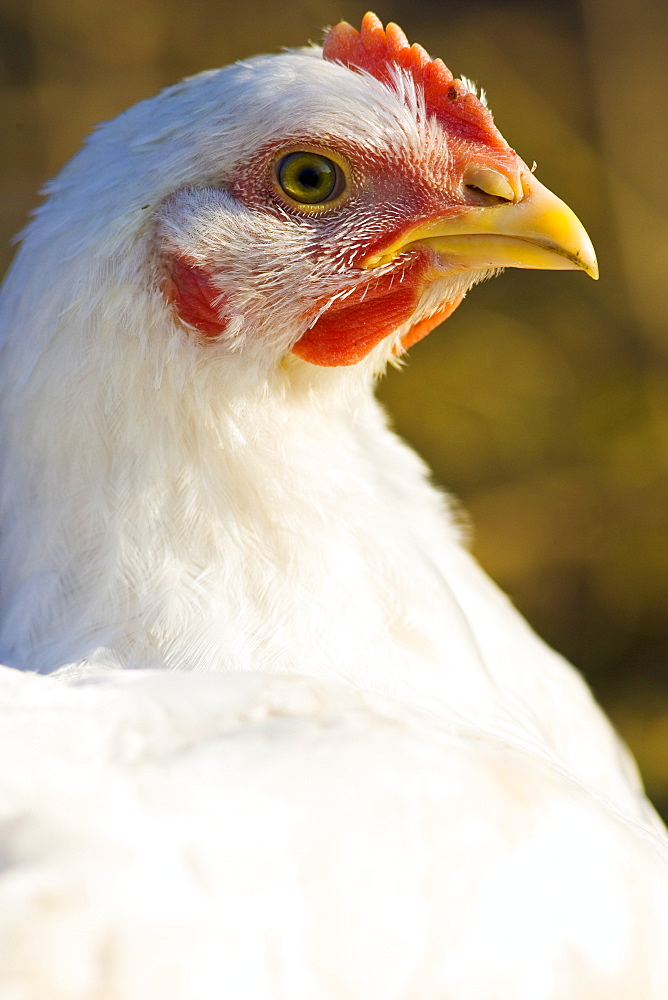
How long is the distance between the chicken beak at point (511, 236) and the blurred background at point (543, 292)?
7.82 feet

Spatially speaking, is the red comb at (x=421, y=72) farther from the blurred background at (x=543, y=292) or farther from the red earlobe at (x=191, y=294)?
the blurred background at (x=543, y=292)

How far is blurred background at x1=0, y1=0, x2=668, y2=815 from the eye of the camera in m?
4.20

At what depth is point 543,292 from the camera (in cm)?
471

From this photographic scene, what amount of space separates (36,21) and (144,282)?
2.95 m

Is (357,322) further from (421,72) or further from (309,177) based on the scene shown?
(421,72)

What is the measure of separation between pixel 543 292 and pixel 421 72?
2.94 meters

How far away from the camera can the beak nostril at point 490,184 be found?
1.79 metres

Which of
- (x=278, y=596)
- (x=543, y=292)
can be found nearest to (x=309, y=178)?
(x=278, y=596)

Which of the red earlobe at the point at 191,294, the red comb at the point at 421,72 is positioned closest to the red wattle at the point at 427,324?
the red comb at the point at 421,72

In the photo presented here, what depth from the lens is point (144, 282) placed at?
1.72m

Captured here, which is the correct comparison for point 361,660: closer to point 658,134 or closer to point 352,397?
point 352,397

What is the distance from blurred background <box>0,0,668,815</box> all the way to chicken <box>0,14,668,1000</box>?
2364mm

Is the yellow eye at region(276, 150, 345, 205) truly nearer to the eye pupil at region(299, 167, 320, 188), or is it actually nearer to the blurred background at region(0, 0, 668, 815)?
the eye pupil at region(299, 167, 320, 188)

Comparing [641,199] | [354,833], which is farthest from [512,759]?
[641,199]
